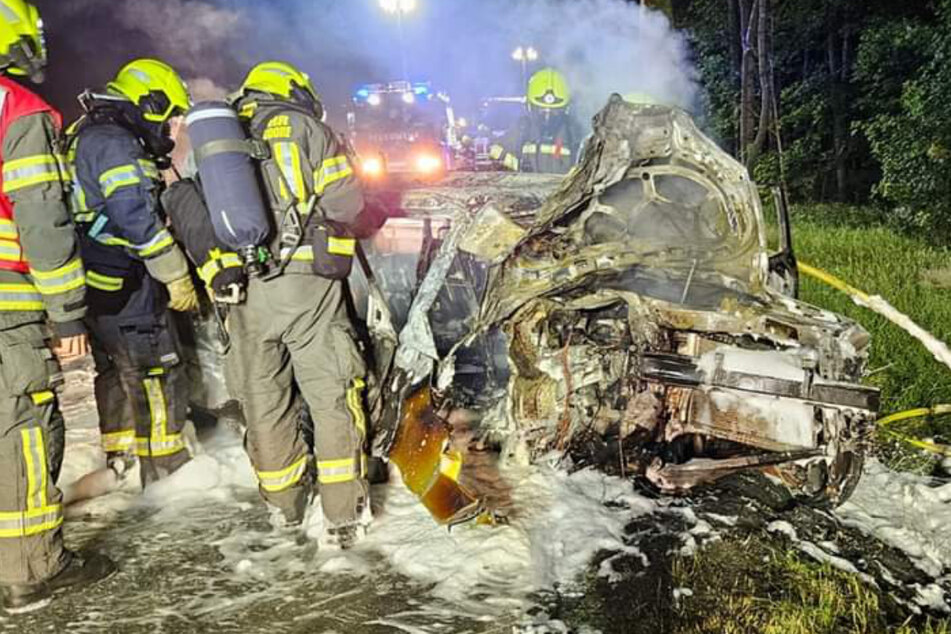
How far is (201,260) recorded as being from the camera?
3.40 meters

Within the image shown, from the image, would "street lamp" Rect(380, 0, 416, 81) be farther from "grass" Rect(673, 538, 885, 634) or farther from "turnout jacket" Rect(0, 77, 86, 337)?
"grass" Rect(673, 538, 885, 634)

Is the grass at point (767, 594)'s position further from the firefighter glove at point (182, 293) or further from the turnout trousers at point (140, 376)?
the turnout trousers at point (140, 376)

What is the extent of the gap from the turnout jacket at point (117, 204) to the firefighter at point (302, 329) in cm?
51

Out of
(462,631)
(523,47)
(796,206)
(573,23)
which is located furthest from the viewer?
(523,47)

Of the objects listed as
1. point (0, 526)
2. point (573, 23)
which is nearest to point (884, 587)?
point (0, 526)

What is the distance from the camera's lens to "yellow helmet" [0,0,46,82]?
2980mm

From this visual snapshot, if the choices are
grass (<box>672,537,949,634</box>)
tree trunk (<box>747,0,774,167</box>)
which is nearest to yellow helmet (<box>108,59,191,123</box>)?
grass (<box>672,537,949,634</box>)

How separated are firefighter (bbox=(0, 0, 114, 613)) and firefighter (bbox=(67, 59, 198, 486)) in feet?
1.60

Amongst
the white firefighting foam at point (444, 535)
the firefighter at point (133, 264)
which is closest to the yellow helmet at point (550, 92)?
the firefighter at point (133, 264)

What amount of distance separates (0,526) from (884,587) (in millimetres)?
3493

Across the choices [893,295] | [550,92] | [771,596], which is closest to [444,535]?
[771,596]

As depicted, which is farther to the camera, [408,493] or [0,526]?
[408,493]

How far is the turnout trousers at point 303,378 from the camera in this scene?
340 cm

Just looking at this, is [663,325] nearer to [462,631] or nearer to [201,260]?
[462,631]
